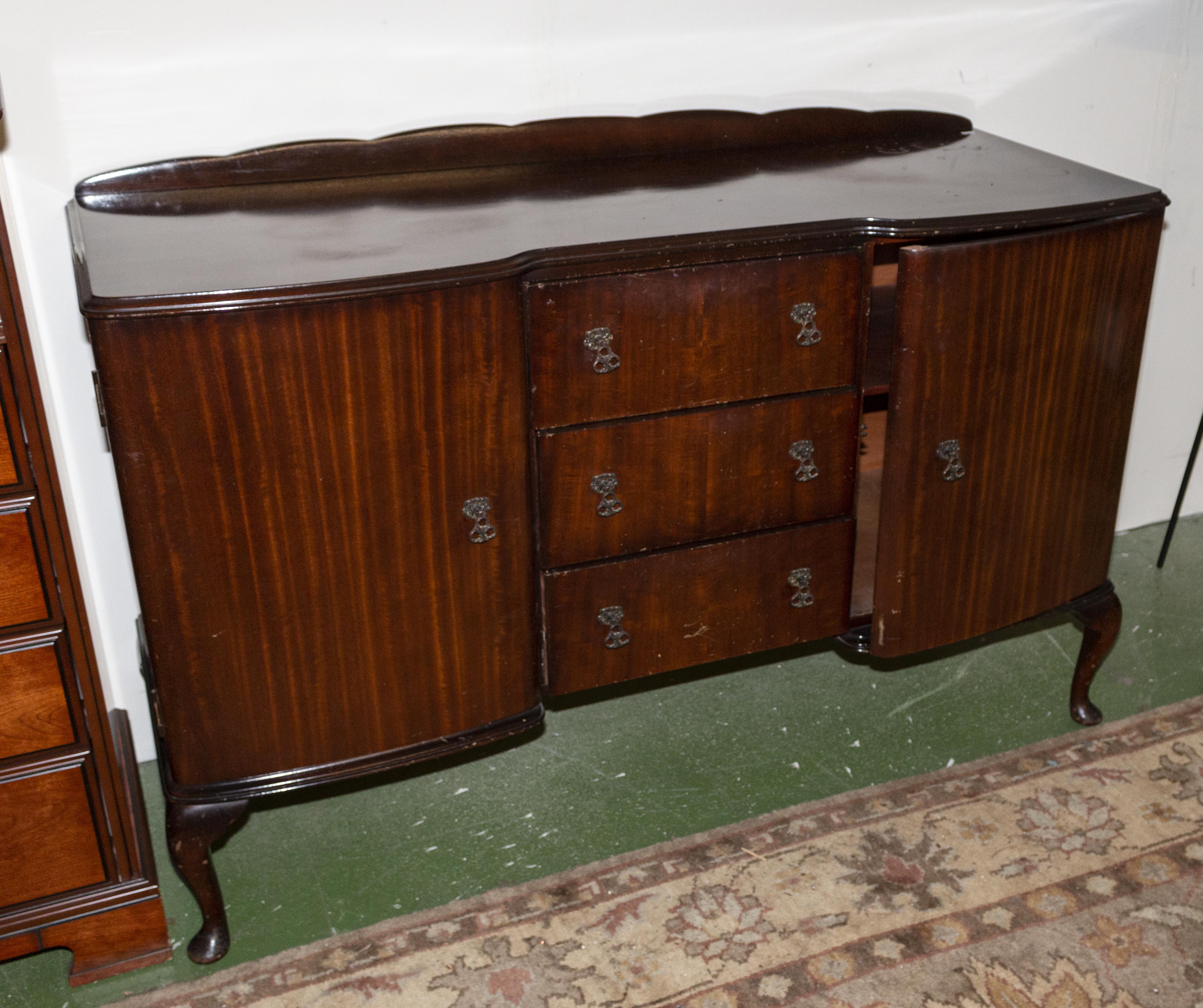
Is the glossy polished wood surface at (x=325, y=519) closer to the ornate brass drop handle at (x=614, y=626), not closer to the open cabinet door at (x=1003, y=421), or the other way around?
the ornate brass drop handle at (x=614, y=626)

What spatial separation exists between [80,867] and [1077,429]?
1.65m

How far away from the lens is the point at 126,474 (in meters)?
1.49

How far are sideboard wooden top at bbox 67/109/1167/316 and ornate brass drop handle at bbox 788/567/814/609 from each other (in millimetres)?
522

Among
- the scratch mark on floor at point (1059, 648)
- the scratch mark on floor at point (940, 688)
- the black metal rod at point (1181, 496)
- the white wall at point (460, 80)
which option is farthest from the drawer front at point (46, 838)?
the black metal rod at point (1181, 496)

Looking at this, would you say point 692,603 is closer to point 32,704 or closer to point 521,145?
point 521,145

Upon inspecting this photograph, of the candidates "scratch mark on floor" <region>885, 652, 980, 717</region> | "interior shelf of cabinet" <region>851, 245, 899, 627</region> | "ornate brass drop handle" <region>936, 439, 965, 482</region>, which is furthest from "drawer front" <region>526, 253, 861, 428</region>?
"scratch mark on floor" <region>885, 652, 980, 717</region>

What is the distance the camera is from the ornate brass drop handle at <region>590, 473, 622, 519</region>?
5.66 feet

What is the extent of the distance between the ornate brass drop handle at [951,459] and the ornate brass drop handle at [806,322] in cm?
27

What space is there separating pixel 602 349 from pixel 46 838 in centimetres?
105

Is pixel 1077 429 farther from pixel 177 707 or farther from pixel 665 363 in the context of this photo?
pixel 177 707

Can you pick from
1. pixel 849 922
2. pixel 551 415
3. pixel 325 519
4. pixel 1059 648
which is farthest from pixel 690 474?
pixel 1059 648

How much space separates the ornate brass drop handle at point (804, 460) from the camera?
1.81 m

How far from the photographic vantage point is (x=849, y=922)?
189 cm

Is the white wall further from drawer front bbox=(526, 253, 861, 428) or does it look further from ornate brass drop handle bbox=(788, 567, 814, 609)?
ornate brass drop handle bbox=(788, 567, 814, 609)
